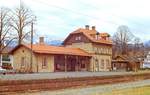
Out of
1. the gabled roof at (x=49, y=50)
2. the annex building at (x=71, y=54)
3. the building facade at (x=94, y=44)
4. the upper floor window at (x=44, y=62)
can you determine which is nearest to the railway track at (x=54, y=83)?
the annex building at (x=71, y=54)

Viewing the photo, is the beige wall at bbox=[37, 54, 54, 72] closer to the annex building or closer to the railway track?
the annex building

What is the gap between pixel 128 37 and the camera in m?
114

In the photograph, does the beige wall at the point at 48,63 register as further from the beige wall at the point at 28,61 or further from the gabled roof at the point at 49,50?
the gabled roof at the point at 49,50

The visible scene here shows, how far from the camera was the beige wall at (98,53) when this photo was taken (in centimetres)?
7138

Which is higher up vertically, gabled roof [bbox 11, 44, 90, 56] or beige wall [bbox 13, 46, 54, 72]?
gabled roof [bbox 11, 44, 90, 56]

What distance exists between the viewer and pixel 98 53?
241 ft

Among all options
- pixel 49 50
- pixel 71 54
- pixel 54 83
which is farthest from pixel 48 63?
pixel 54 83

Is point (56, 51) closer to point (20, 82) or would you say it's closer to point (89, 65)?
point (89, 65)

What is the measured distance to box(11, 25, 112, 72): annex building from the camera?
58425mm

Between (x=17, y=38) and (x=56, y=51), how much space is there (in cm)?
1024

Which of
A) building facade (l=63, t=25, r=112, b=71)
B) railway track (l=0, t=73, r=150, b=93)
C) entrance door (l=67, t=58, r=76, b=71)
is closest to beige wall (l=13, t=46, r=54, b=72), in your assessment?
entrance door (l=67, t=58, r=76, b=71)

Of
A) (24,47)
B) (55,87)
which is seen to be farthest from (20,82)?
(24,47)

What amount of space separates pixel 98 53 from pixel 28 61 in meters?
19.4

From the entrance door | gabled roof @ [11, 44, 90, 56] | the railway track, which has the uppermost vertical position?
gabled roof @ [11, 44, 90, 56]
